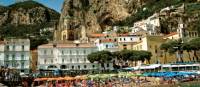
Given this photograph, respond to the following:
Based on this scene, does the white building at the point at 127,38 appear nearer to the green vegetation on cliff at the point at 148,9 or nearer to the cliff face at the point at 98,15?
the green vegetation on cliff at the point at 148,9

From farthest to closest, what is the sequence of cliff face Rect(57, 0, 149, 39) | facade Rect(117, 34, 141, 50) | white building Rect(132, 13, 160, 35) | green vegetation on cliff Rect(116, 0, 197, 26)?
cliff face Rect(57, 0, 149, 39) → green vegetation on cliff Rect(116, 0, 197, 26) → white building Rect(132, 13, 160, 35) → facade Rect(117, 34, 141, 50)

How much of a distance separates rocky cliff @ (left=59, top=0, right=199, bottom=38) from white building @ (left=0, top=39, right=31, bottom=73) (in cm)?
6371

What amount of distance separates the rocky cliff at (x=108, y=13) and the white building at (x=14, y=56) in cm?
6371

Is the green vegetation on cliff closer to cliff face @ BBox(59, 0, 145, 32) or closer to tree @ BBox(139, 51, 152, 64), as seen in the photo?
cliff face @ BBox(59, 0, 145, 32)

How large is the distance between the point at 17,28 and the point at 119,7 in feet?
233

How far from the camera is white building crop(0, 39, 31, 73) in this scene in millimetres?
78125

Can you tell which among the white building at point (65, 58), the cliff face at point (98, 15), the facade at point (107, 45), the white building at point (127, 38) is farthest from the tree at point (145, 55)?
the cliff face at point (98, 15)

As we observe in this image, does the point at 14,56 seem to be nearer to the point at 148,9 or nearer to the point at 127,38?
the point at 127,38

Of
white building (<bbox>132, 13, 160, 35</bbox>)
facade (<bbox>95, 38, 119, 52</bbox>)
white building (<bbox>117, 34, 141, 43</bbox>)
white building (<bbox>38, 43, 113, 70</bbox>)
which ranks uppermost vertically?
white building (<bbox>132, 13, 160, 35</bbox>)

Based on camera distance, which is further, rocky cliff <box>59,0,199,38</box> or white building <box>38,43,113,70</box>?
rocky cliff <box>59,0,199,38</box>

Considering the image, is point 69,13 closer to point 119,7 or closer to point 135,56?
point 119,7

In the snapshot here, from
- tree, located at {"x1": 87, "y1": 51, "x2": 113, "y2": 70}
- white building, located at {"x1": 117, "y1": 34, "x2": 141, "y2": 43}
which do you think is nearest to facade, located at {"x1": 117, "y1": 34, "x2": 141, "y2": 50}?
white building, located at {"x1": 117, "y1": 34, "x2": 141, "y2": 43}

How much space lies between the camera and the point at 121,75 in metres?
56.9

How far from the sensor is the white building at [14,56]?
7812cm
